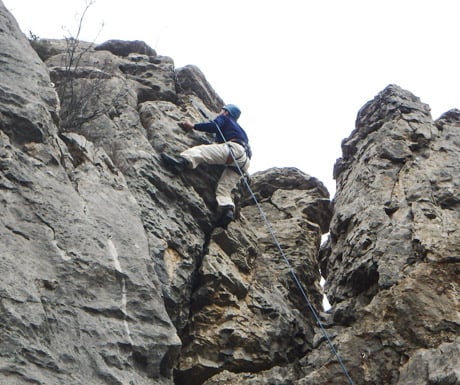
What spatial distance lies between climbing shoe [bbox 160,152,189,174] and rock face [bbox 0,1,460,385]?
0.48ft

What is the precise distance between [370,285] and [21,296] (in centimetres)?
481

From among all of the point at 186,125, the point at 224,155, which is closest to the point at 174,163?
the point at 224,155

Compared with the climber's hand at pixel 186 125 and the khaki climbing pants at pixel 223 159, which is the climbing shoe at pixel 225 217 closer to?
the khaki climbing pants at pixel 223 159

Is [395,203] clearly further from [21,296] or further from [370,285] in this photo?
[21,296]

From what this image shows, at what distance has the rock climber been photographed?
10133 millimetres

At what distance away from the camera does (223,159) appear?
36.1 feet

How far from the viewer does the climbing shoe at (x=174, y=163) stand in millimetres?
10062

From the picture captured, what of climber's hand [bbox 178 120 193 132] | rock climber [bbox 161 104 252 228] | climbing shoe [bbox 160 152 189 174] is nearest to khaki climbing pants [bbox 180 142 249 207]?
rock climber [bbox 161 104 252 228]

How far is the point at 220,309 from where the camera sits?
8758 mm

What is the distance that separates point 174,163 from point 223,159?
118 centimetres

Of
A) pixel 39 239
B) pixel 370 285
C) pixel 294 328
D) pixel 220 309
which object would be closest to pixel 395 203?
pixel 370 285

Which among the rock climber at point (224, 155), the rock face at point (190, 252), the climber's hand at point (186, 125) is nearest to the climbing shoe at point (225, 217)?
the rock climber at point (224, 155)

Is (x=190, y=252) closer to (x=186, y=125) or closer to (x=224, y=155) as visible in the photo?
(x=224, y=155)

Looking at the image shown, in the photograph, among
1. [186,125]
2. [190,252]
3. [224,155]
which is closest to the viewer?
[190,252]
